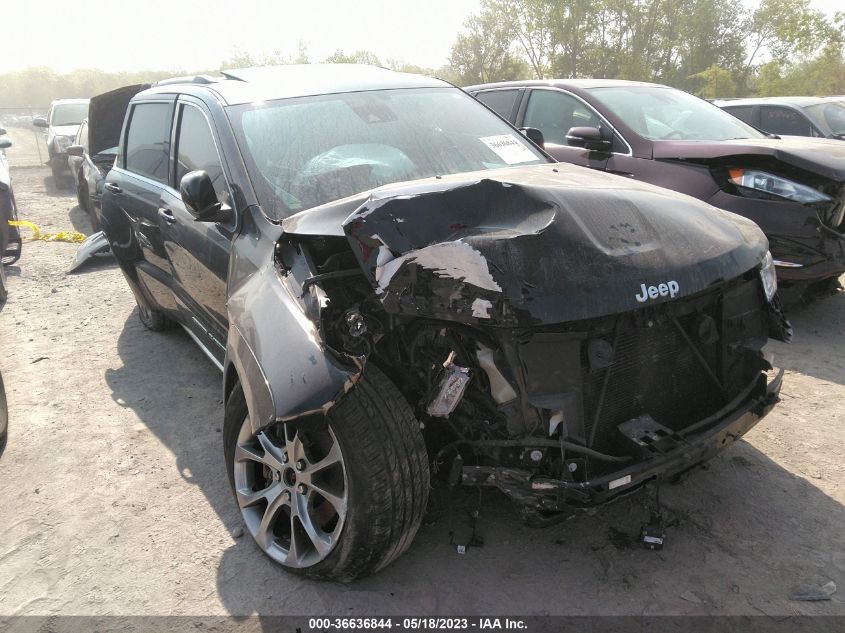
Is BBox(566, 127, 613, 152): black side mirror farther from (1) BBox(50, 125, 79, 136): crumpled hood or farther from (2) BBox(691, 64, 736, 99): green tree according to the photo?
(2) BBox(691, 64, 736, 99): green tree

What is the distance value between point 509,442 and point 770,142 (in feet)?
13.1

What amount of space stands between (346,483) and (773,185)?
12.5ft

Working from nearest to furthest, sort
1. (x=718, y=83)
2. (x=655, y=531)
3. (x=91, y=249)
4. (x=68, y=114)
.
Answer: (x=655, y=531)
(x=91, y=249)
(x=68, y=114)
(x=718, y=83)

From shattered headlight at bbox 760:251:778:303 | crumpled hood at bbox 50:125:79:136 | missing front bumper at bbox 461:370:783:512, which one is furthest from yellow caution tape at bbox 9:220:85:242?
shattered headlight at bbox 760:251:778:303

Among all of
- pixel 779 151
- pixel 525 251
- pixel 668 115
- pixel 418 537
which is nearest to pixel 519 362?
pixel 525 251

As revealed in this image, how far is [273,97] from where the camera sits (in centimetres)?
337

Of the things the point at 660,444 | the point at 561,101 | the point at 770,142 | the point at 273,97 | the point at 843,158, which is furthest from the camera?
the point at 561,101

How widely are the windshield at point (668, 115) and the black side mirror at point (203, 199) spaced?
371 cm

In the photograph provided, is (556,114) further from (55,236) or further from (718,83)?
(718,83)

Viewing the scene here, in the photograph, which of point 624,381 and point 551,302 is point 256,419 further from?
point 624,381

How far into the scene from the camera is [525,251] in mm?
2221

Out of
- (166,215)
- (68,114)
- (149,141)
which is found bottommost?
(68,114)

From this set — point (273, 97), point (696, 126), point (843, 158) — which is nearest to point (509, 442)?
point (273, 97)

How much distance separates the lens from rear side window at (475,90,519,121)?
639cm
